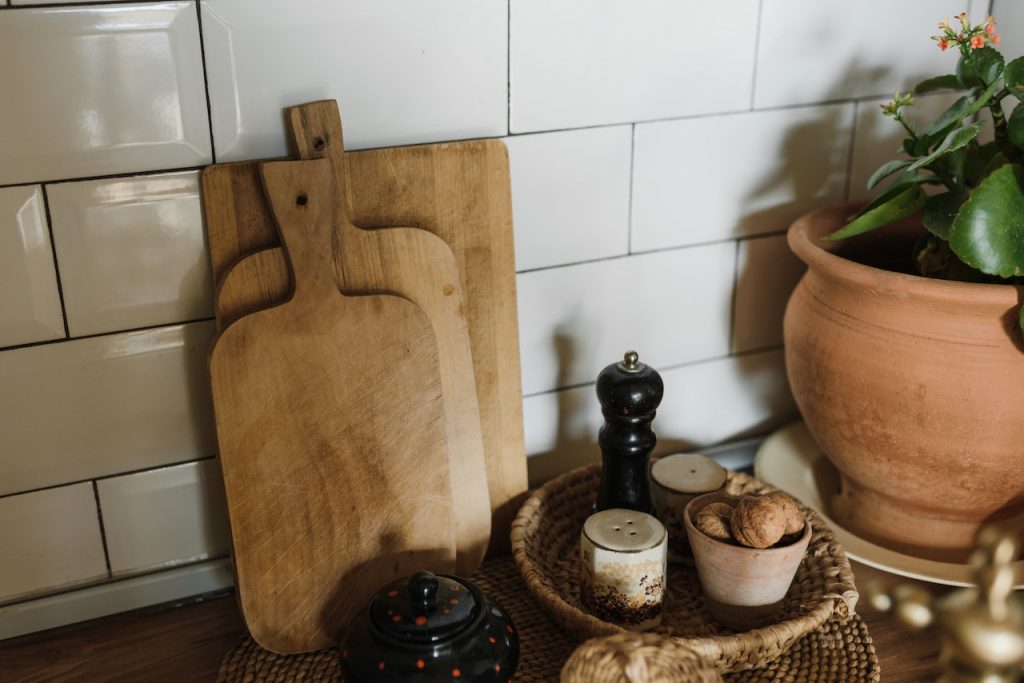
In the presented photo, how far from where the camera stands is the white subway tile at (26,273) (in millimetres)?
724

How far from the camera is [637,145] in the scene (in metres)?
0.92

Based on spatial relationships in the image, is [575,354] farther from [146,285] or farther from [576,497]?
[146,285]

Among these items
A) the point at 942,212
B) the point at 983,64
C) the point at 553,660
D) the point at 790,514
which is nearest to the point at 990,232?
the point at 942,212

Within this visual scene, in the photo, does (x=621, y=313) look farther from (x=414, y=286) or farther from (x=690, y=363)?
(x=414, y=286)

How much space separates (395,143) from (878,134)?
55cm

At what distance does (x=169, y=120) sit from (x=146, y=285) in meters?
0.14

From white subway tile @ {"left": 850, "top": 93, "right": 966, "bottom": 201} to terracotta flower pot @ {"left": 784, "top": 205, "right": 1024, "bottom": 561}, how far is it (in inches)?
5.2

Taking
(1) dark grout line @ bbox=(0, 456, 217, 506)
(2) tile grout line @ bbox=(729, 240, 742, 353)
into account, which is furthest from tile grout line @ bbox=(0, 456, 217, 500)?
(2) tile grout line @ bbox=(729, 240, 742, 353)

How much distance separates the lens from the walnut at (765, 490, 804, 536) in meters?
0.75

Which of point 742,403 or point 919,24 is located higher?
point 919,24

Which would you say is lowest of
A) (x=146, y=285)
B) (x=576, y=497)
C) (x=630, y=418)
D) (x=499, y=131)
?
(x=576, y=497)

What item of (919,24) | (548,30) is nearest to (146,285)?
(548,30)

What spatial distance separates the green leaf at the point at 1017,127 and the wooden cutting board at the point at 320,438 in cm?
51

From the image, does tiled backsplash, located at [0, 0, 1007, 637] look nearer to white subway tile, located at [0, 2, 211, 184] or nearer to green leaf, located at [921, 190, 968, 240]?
white subway tile, located at [0, 2, 211, 184]
